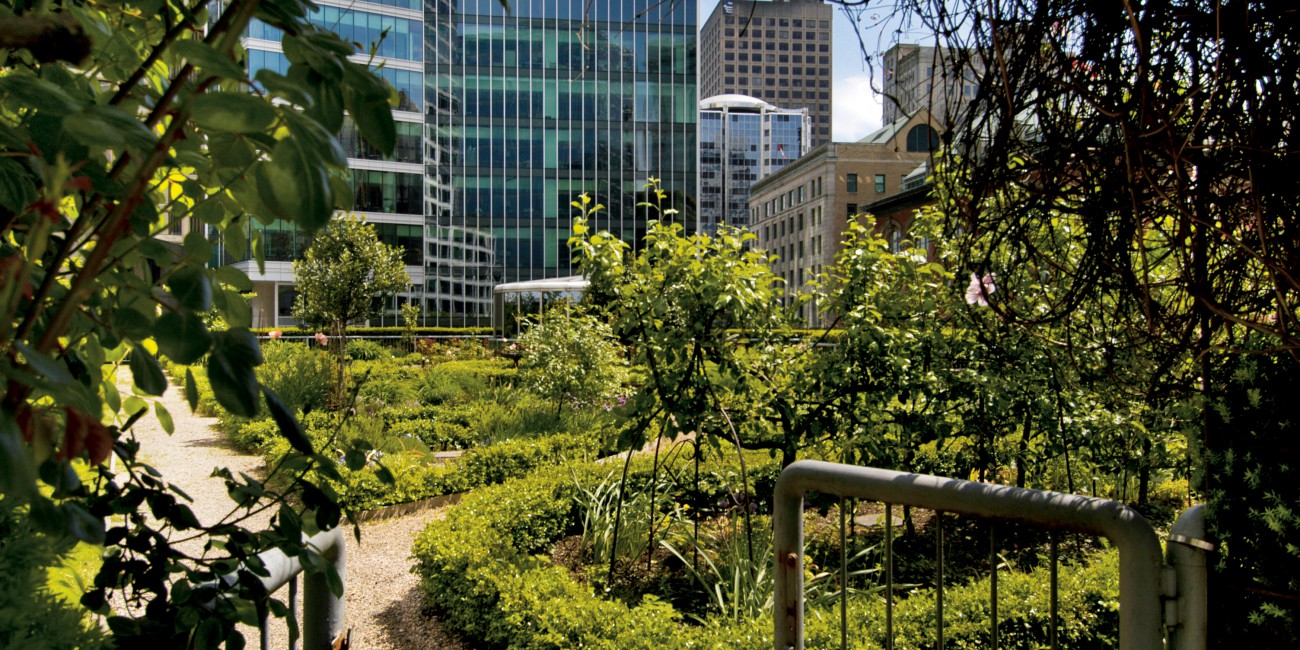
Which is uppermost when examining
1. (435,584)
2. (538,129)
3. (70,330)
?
(538,129)

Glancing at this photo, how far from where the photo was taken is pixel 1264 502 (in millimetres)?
1350

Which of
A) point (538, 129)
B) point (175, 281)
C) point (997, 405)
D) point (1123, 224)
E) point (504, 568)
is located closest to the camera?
point (175, 281)

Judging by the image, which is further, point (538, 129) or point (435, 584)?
point (538, 129)

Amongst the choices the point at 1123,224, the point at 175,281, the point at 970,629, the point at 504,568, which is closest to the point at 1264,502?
the point at 1123,224

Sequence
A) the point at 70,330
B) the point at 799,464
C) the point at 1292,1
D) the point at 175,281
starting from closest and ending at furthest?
the point at 175,281 < the point at 70,330 < the point at 1292,1 < the point at 799,464

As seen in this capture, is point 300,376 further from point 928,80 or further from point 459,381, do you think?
point 928,80

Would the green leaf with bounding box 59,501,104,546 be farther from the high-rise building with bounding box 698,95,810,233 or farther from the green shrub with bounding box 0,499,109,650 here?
the high-rise building with bounding box 698,95,810,233

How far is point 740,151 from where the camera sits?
144 meters

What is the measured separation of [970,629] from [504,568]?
2.28 metres

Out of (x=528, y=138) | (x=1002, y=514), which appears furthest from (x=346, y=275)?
(x=528, y=138)

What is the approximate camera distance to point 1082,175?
167cm

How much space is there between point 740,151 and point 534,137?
102548mm

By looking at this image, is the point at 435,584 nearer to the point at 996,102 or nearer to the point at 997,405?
the point at 997,405

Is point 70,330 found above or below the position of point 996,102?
below
